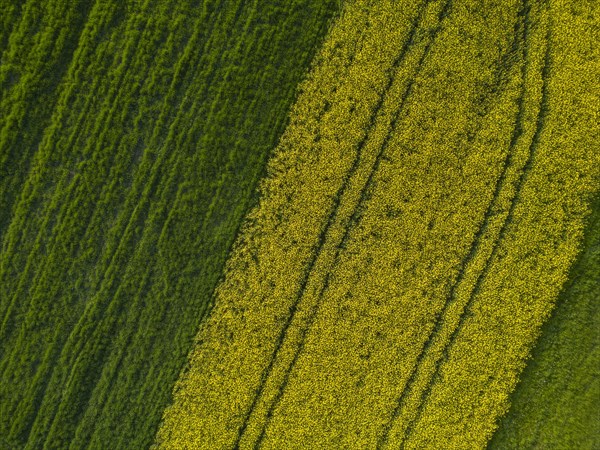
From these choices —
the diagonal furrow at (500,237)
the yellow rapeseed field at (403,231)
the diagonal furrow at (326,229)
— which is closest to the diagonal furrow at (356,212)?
the yellow rapeseed field at (403,231)

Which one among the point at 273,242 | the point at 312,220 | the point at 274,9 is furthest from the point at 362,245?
the point at 274,9

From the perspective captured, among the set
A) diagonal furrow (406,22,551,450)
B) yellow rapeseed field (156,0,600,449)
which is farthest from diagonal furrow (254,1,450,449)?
diagonal furrow (406,22,551,450)

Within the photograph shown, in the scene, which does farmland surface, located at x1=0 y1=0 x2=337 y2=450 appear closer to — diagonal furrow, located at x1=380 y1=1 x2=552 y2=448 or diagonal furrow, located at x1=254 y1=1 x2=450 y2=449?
diagonal furrow, located at x1=254 y1=1 x2=450 y2=449

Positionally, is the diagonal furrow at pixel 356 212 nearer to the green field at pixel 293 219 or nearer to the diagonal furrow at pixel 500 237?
the green field at pixel 293 219

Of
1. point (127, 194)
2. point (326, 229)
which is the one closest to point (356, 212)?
point (326, 229)

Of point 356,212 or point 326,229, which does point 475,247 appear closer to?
point 356,212

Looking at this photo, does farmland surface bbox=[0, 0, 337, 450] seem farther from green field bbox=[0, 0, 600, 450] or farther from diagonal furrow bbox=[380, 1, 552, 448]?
diagonal furrow bbox=[380, 1, 552, 448]

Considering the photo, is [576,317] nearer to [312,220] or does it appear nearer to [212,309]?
[312,220]
